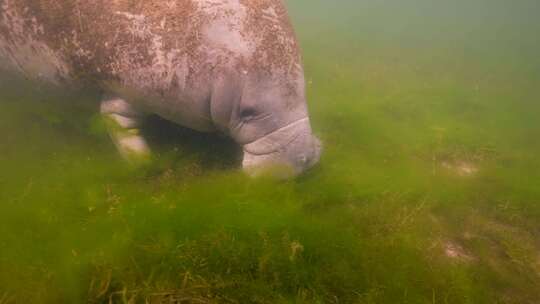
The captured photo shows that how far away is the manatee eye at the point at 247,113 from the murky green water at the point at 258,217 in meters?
0.62

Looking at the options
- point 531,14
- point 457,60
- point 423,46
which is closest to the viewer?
point 457,60

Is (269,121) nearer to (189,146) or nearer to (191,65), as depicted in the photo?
(191,65)

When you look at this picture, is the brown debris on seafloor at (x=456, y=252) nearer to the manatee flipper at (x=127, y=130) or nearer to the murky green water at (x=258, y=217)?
the murky green water at (x=258, y=217)

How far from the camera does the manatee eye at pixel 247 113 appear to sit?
405 cm

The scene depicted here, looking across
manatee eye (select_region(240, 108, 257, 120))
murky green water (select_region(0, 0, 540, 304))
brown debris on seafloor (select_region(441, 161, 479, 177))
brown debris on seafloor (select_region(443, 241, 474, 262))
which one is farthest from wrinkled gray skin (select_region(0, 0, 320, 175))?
brown debris on seafloor (select_region(441, 161, 479, 177))

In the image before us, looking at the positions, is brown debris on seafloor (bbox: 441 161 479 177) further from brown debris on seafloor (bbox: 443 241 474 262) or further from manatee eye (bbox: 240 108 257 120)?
manatee eye (bbox: 240 108 257 120)

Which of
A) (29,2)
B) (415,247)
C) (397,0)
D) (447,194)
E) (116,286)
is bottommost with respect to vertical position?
(397,0)

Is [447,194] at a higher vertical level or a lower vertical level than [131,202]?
lower

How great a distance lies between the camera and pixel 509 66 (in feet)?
66.0

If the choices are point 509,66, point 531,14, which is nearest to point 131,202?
point 509,66

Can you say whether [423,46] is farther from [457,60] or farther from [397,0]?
[397,0]

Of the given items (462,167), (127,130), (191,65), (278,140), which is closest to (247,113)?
(278,140)

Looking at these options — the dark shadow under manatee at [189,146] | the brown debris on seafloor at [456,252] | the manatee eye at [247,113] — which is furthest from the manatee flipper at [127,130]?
the brown debris on seafloor at [456,252]

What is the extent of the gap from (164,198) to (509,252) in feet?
13.1
